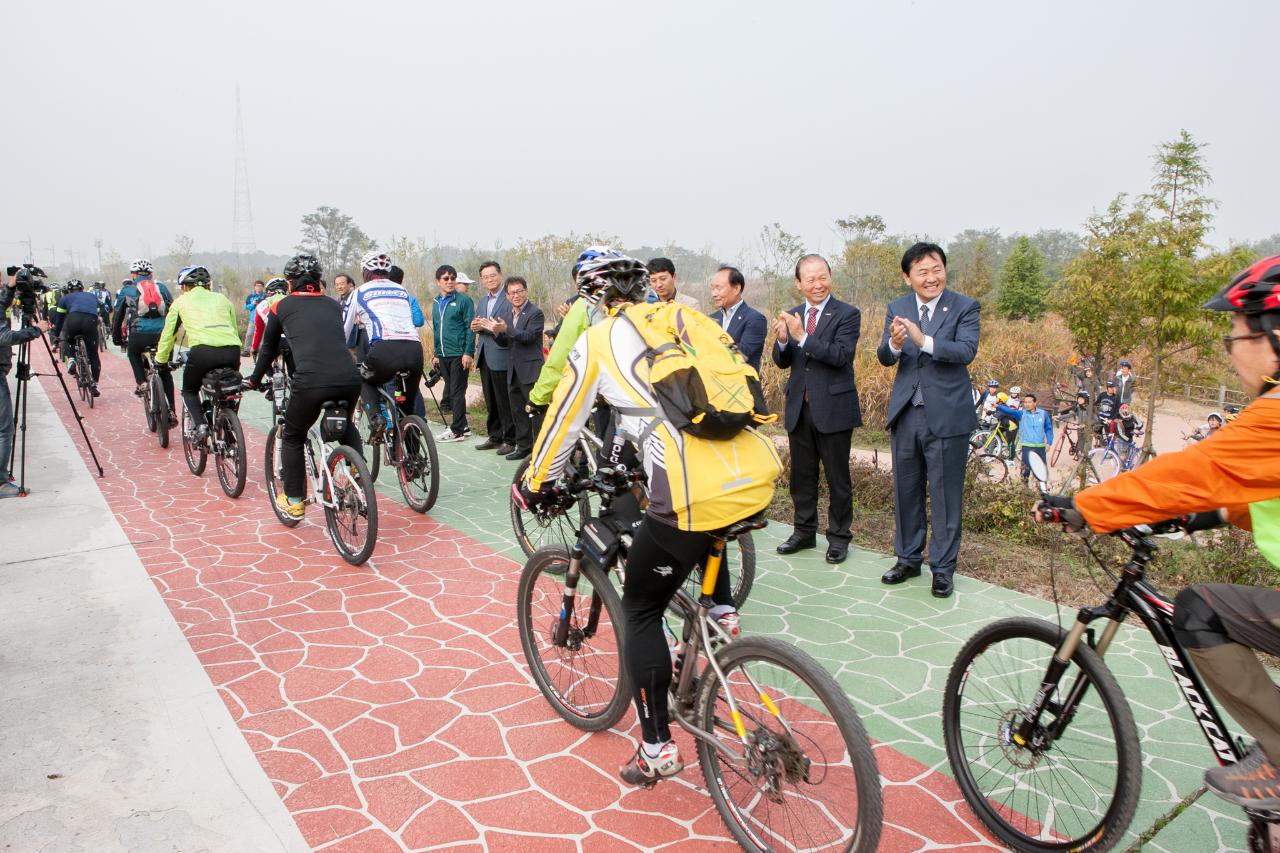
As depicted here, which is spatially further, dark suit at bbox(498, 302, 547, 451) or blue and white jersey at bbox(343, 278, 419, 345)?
dark suit at bbox(498, 302, 547, 451)

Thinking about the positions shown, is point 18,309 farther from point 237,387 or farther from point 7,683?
point 7,683

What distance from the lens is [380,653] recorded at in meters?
4.24

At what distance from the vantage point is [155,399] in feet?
31.1

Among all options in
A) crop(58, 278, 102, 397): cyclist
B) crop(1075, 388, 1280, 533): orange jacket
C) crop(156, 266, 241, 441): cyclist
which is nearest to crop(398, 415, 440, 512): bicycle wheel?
crop(156, 266, 241, 441): cyclist

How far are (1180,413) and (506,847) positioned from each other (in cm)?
2709

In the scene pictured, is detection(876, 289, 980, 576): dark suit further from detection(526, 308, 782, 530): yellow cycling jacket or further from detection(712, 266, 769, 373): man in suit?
detection(526, 308, 782, 530): yellow cycling jacket

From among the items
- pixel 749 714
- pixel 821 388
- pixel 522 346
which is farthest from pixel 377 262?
pixel 749 714

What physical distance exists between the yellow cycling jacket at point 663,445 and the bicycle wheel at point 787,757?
1.39 feet

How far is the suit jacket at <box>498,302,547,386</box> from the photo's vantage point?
845 centimetres

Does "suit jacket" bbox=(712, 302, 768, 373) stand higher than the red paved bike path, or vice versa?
"suit jacket" bbox=(712, 302, 768, 373)

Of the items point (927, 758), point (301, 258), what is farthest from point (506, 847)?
point (301, 258)

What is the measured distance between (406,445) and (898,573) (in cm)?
413

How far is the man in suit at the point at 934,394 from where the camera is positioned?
4664mm

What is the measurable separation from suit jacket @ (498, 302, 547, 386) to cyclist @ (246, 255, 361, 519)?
9.12ft
